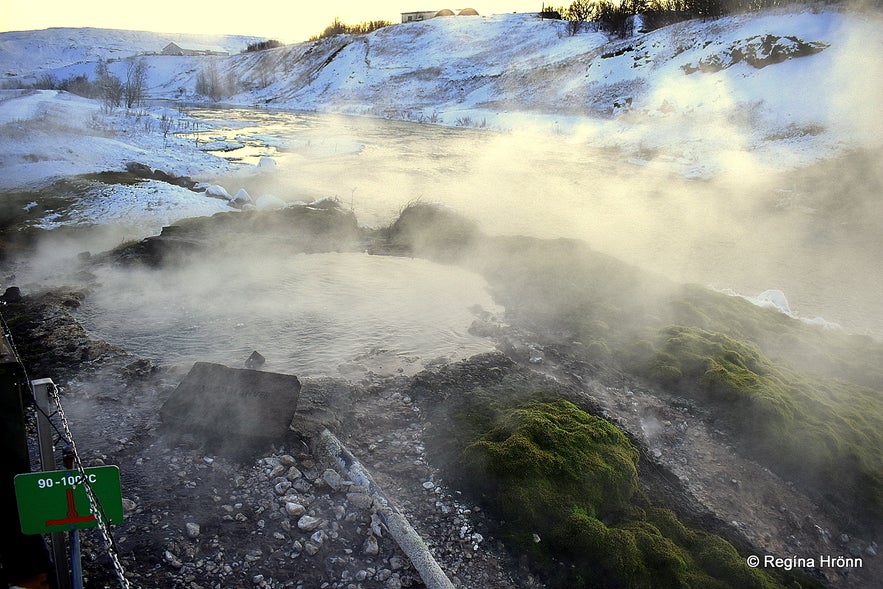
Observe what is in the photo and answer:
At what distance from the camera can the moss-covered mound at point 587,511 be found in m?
4.09

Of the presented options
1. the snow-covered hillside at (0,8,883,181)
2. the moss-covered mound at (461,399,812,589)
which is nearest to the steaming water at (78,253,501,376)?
the moss-covered mound at (461,399,812,589)

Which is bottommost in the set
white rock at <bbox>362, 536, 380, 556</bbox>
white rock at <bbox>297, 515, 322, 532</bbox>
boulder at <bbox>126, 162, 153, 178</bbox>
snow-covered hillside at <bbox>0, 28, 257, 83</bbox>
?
white rock at <bbox>362, 536, 380, 556</bbox>

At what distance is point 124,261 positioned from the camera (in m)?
9.21

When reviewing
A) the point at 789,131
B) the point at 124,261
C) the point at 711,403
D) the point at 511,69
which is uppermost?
the point at 511,69

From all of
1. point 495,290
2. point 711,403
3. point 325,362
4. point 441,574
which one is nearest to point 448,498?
point 441,574

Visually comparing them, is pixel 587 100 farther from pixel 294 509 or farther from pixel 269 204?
pixel 294 509

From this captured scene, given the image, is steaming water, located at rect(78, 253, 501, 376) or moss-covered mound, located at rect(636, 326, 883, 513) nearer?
moss-covered mound, located at rect(636, 326, 883, 513)

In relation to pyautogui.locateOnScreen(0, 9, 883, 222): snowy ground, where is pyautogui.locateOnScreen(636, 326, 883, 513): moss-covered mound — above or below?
below

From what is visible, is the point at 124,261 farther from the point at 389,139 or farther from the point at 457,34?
the point at 457,34

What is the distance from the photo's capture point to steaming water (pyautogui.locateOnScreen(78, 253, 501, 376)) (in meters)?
6.96

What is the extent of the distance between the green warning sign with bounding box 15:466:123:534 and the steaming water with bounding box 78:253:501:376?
13.4ft

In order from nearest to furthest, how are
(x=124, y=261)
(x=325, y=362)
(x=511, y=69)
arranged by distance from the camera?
(x=325, y=362) → (x=124, y=261) → (x=511, y=69)

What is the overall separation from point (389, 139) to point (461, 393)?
26.4 meters

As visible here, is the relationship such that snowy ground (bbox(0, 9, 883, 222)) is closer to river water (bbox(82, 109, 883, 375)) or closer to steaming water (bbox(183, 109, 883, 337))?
steaming water (bbox(183, 109, 883, 337))
